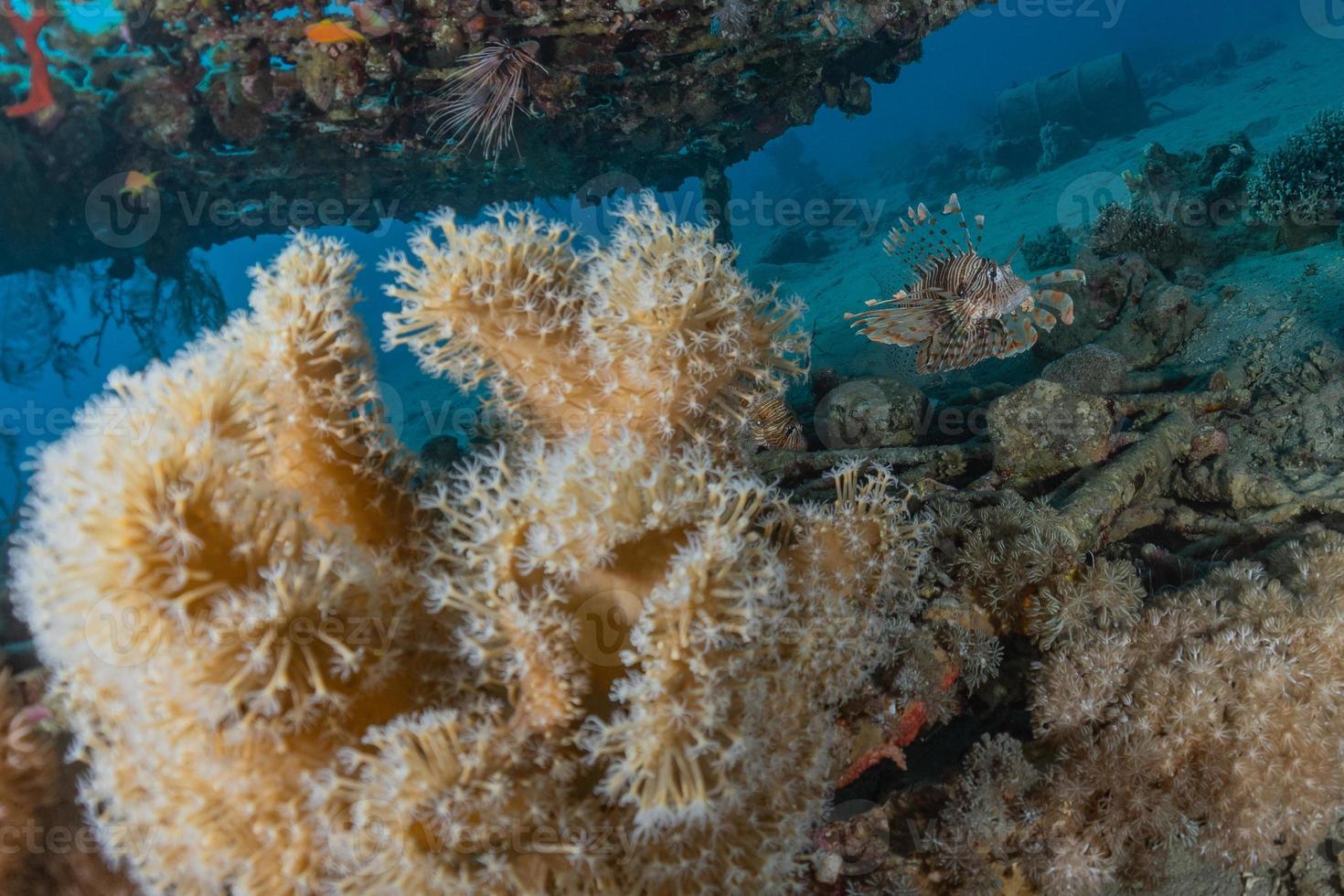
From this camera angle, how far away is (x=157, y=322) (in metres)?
12.0

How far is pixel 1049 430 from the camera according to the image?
3.86 m

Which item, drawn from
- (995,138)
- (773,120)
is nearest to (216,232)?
(773,120)

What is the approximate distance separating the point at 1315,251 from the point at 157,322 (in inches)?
646

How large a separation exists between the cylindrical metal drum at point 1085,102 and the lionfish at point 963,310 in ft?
74.9

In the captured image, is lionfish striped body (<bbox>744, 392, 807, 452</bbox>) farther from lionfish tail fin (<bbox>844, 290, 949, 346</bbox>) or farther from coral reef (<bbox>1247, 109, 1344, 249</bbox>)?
coral reef (<bbox>1247, 109, 1344, 249</bbox>)

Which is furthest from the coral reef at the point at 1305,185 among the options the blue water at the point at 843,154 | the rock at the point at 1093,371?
the rock at the point at 1093,371

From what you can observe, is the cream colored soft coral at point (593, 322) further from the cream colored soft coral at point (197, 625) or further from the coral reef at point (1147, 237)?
the coral reef at point (1147, 237)

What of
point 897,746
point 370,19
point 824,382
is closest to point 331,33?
point 370,19

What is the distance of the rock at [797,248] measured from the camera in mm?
20188

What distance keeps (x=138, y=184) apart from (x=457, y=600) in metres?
10.1

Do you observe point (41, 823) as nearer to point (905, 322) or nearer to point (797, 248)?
point (905, 322)

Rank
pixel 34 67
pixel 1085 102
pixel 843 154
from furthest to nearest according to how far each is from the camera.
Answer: pixel 843 154 < pixel 1085 102 < pixel 34 67

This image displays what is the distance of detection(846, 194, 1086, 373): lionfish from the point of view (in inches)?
173

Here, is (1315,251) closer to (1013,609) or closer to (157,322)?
(1013,609)
